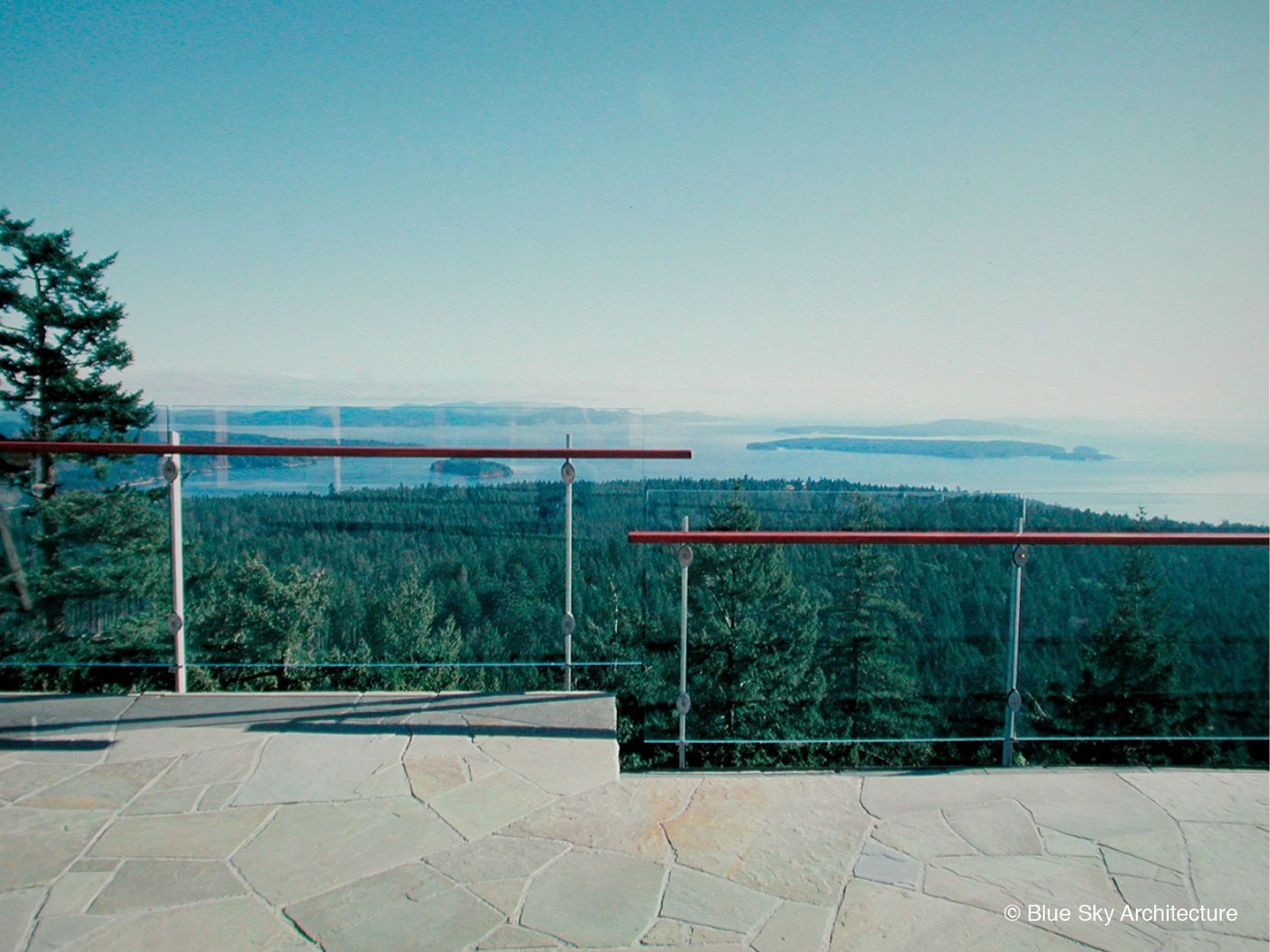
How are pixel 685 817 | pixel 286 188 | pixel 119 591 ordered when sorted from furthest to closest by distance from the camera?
pixel 286 188, pixel 119 591, pixel 685 817

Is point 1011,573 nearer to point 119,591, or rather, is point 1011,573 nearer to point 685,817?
point 685,817

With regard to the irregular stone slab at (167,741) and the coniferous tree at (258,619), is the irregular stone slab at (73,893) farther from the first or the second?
the coniferous tree at (258,619)

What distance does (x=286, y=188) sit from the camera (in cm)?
780

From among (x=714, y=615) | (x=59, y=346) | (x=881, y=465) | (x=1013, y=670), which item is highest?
(x=59, y=346)

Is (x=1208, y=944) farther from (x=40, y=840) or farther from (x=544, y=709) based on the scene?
(x=40, y=840)

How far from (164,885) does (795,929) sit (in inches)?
56.5

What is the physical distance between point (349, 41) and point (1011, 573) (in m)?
6.73

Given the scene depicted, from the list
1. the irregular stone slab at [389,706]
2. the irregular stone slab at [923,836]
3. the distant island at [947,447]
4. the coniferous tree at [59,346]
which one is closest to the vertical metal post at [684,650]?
the irregular stone slab at [923,836]

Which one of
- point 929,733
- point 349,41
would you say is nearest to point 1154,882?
point 929,733

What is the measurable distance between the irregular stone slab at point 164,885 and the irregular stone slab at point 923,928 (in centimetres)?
139

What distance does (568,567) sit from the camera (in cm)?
292

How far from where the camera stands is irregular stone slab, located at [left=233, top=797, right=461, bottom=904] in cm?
162

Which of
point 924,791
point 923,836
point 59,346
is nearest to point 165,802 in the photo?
point 923,836

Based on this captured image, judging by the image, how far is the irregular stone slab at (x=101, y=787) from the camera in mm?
1935
